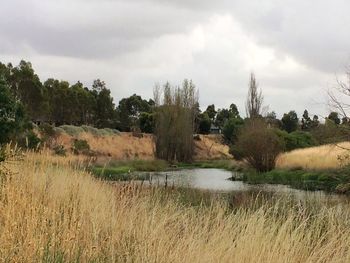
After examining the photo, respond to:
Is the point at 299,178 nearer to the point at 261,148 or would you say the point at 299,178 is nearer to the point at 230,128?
the point at 261,148

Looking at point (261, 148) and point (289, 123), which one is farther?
point (289, 123)

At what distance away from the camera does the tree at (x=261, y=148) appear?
126 feet

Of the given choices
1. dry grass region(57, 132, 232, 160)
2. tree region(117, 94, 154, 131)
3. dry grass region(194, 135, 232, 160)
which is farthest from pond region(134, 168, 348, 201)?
tree region(117, 94, 154, 131)

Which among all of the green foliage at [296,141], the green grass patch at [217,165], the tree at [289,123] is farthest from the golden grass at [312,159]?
the tree at [289,123]

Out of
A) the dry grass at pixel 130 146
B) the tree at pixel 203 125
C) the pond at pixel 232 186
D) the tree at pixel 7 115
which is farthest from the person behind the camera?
the tree at pixel 203 125

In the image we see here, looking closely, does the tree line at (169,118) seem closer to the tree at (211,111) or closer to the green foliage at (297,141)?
the green foliage at (297,141)

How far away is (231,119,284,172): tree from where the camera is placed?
3853 cm

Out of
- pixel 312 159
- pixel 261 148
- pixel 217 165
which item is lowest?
pixel 217 165

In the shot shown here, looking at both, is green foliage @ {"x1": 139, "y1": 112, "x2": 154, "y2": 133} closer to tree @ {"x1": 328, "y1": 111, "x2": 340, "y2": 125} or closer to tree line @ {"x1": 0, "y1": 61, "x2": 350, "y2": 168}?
tree line @ {"x1": 0, "y1": 61, "x2": 350, "y2": 168}

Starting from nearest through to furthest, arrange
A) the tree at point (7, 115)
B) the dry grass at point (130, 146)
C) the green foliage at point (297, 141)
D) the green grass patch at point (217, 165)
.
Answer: the tree at point (7, 115) < the green grass patch at point (217, 165) < the dry grass at point (130, 146) < the green foliage at point (297, 141)

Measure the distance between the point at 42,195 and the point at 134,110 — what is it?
7798 cm

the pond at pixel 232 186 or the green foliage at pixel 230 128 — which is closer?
the pond at pixel 232 186

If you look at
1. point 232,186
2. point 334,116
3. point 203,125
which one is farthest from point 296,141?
point 203,125

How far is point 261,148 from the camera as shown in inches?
1528
